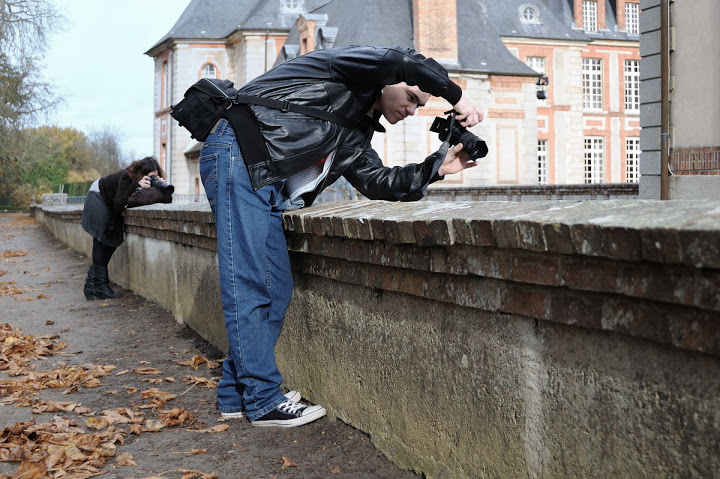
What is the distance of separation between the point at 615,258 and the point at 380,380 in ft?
5.38

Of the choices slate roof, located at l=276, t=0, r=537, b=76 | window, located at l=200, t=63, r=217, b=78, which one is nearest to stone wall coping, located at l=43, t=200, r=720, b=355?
slate roof, located at l=276, t=0, r=537, b=76

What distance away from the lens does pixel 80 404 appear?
4.70 metres

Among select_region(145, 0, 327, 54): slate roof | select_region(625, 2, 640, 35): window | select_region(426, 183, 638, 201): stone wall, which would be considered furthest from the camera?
select_region(625, 2, 640, 35): window

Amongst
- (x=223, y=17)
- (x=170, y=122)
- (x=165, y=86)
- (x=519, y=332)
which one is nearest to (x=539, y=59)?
(x=223, y=17)

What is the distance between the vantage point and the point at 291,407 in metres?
4.05

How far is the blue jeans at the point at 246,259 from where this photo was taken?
157 inches

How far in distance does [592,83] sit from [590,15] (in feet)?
14.5

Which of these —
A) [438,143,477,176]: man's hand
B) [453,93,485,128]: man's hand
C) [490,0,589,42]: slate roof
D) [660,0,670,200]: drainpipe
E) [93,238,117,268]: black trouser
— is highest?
[490,0,589,42]: slate roof

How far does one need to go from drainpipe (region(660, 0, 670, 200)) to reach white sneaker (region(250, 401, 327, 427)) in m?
10.1

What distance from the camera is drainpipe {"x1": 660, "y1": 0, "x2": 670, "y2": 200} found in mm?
12672

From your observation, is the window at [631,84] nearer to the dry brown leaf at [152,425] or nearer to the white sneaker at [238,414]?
the white sneaker at [238,414]

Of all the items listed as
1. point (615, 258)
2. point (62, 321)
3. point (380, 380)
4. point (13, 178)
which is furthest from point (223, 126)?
point (13, 178)

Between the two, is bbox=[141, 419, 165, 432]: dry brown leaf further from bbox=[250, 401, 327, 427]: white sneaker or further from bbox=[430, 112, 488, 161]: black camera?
bbox=[430, 112, 488, 161]: black camera

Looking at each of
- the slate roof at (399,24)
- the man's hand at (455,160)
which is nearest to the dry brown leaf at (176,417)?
the man's hand at (455,160)
